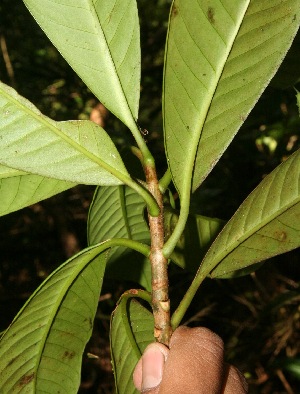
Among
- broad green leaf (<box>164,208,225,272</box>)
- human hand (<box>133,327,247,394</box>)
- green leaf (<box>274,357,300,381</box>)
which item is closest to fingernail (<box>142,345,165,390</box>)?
human hand (<box>133,327,247,394</box>)

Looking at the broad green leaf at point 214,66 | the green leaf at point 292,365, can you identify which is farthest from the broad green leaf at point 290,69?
the green leaf at point 292,365

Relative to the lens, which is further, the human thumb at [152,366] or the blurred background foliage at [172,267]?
the blurred background foliage at [172,267]

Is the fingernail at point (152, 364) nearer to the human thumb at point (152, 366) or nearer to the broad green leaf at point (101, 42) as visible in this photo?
the human thumb at point (152, 366)

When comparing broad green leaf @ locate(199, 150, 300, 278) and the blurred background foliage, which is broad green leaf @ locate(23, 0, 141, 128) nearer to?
broad green leaf @ locate(199, 150, 300, 278)

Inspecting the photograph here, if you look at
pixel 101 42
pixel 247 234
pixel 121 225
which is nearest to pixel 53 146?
pixel 101 42

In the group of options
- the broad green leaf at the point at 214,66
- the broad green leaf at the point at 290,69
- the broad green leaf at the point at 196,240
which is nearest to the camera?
the broad green leaf at the point at 214,66

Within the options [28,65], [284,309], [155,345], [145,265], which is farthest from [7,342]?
[28,65]

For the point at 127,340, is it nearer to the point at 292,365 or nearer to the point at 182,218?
the point at 182,218
